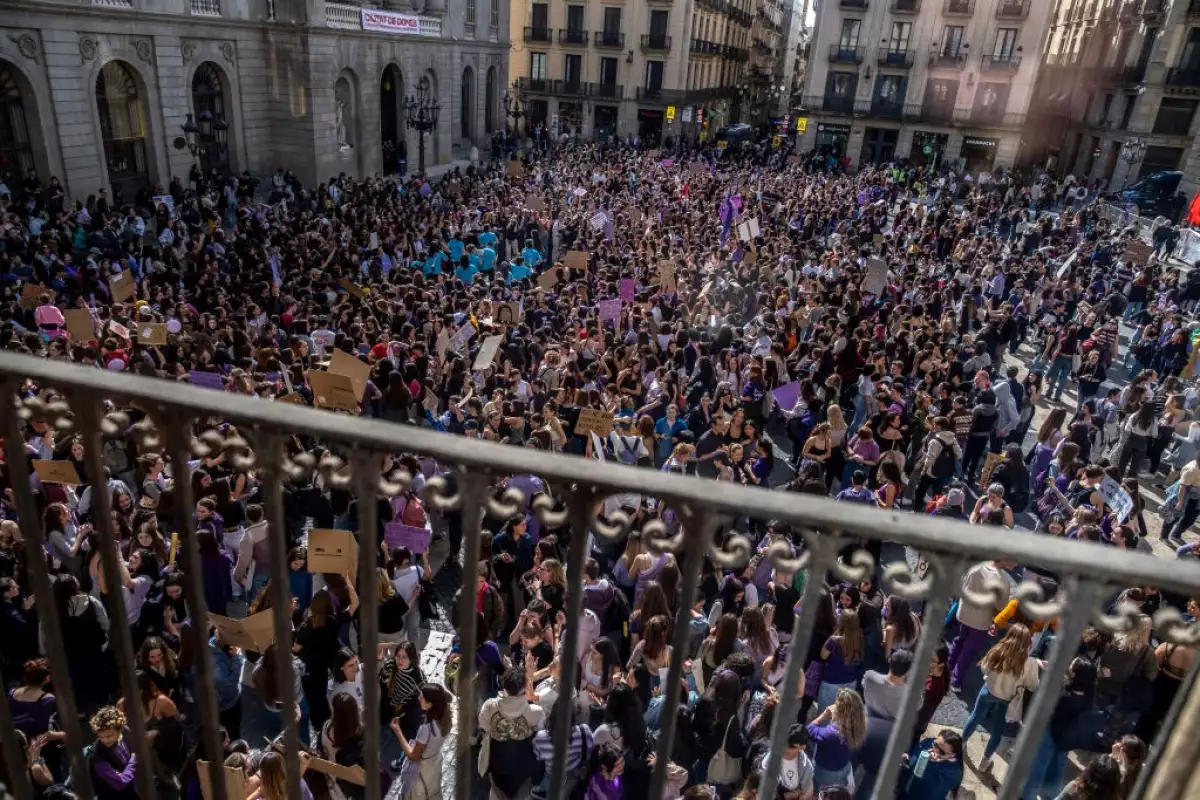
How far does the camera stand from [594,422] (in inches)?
345

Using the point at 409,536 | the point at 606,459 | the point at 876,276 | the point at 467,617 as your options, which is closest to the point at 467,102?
the point at 876,276

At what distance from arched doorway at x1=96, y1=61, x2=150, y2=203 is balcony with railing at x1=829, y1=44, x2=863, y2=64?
143 ft

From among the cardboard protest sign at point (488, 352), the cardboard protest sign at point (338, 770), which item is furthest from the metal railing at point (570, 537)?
the cardboard protest sign at point (488, 352)

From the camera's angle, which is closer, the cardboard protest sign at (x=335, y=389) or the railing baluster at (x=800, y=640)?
the railing baluster at (x=800, y=640)

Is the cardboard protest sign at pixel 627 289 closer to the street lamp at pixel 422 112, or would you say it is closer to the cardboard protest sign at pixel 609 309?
the cardboard protest sign at pixel 609 309

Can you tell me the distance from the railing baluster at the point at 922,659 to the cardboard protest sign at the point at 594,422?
22.4 ft

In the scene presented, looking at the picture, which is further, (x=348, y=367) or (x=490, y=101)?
(x=490, y=101)

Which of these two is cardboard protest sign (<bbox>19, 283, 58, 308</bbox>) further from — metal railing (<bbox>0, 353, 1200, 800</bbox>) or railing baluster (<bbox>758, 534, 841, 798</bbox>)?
railing baluster (<bbox>758, 534, 841, 798</bbox>)

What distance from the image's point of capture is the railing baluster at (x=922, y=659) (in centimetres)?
169

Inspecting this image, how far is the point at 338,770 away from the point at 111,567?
2820mm

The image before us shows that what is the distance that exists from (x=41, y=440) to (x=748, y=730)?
7453 mm

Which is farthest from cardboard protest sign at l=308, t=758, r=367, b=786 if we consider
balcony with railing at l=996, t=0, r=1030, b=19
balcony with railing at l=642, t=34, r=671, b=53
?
balcony with railing at l=642, t=34, r=671, b=53

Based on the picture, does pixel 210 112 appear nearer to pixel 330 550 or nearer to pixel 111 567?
pixel 330 550

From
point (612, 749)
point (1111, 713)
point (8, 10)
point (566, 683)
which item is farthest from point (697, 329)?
point (8, 10)
